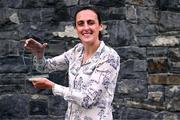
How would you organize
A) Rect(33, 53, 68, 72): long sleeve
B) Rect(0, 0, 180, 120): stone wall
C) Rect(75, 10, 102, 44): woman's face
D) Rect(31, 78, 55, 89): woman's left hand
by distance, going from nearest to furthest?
Rect(31, 78, 55, 89): woman's left hand < Rect(75, 10, 102, 44): woman's face < Rect(33, 53, 68, 72): long sleeve < Rect(0, 0, 180, 120): stone wall

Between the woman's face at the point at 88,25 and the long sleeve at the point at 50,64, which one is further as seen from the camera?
the long sleeve at the point at 50,64

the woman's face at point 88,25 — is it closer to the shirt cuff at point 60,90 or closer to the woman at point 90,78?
the woman at point 90,78

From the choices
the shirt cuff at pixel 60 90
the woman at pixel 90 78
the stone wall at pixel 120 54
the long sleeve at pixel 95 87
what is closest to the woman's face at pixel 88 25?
the woman at pixel 90 78

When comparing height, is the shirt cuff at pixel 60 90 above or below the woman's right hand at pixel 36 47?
below

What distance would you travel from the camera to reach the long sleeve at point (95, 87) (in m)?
2.37

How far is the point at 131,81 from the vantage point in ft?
14.9

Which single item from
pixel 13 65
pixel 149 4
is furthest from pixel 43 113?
pixel 149 4

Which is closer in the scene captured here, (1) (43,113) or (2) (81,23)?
(2) (81,23)

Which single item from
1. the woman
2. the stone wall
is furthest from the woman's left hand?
the stone wall

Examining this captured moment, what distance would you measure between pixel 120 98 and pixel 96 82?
7.19ft

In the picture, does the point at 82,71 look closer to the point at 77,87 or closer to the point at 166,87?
the point at 77,87

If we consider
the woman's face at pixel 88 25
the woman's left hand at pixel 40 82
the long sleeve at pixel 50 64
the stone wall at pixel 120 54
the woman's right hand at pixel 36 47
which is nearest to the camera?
the woman's left hand at pixel 40 82

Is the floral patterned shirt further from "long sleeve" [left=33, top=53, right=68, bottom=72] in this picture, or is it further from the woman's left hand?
"long sleeve" [left=33, top=53, right=68, bottom=72]

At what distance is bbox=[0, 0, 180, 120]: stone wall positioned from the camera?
4543mm
